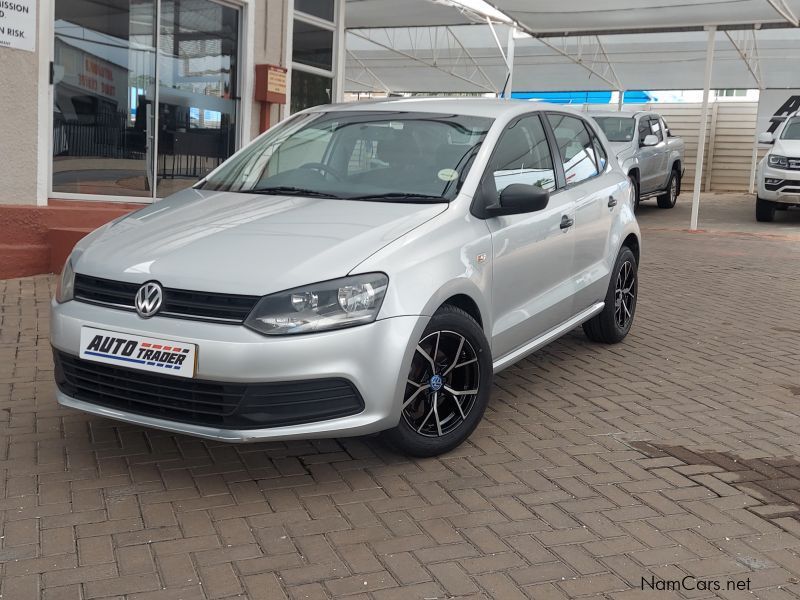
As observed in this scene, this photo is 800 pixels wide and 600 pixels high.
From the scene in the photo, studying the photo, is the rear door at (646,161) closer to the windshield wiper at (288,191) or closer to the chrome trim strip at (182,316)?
the windshield wiper at (288,191)

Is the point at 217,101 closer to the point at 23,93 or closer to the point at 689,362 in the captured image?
the point at 23,93

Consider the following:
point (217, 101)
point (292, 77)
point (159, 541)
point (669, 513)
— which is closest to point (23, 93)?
point (217, 101)

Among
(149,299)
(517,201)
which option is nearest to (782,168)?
(517,201)

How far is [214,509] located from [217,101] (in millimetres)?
7877

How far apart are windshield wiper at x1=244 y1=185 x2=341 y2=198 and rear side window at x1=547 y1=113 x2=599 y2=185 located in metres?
1.71

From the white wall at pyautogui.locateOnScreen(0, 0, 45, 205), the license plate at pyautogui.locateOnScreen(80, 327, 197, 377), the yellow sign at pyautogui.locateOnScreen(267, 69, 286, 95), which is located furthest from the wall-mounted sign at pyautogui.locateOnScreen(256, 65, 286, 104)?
the license plate at pyautogui.locateOnScreen(80, 327, 197, 377)

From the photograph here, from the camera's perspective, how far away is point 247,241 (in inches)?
154

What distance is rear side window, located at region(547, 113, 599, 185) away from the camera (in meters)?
5.63

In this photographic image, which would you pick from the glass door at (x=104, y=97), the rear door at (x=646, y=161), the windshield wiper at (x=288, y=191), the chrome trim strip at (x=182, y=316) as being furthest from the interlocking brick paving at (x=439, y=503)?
the rear door at (x=646, y=161)

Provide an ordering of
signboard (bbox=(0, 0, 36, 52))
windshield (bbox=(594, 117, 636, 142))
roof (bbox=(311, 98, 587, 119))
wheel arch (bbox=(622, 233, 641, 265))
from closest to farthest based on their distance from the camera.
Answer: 1. roof (bbox=(311, 98, 587, 119))
2. wheel arch (bbox=(622, 233, 641, 265))
3. signboard (bbox=(0, 0, 36, 52))
4. windshield (bbox=(594, 117, 636, 142))

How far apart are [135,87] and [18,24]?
1.78 metres

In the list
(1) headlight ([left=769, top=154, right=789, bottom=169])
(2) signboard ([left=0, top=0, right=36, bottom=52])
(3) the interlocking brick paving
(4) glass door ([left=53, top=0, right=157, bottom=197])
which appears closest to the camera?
(3) the interlocking brick paving

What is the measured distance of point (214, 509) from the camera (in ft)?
12.0

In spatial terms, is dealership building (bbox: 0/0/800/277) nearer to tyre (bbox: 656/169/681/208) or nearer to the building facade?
the building facade
